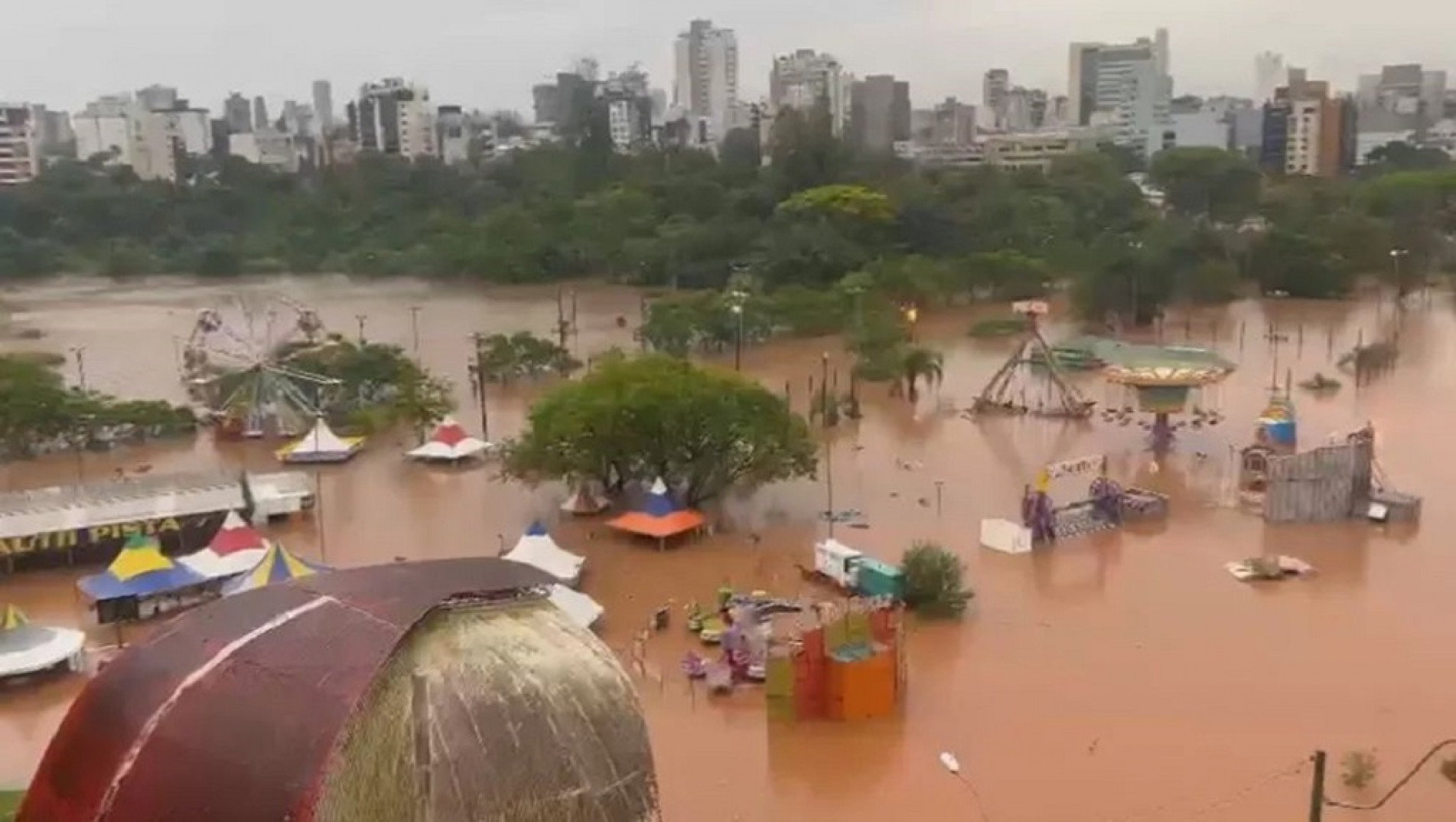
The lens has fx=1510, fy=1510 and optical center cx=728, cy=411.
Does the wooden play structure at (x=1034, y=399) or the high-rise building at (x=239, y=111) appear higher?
the high-rise building at (x=239, y=111)

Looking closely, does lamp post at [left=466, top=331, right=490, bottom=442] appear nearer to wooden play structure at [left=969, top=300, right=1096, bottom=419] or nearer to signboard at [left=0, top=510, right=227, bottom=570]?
signboard at [left=0, top=510, right=227, bottom=570]

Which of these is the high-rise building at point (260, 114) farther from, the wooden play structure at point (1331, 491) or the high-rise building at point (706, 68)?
the wooden play structure at point (1331, 491)

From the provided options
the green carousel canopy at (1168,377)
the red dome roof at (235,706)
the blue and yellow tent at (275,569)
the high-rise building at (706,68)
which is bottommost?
the blue and yellow tent at (275,569)

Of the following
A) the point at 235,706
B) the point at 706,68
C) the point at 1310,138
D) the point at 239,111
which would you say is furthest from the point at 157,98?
the point at 235,706

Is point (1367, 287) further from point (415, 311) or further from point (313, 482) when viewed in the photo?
point (313, 482)

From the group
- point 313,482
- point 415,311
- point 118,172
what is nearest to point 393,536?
point 313,482

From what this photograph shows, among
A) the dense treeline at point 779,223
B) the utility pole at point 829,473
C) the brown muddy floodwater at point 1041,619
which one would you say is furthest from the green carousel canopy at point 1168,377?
the dense treeline at point 779,223
